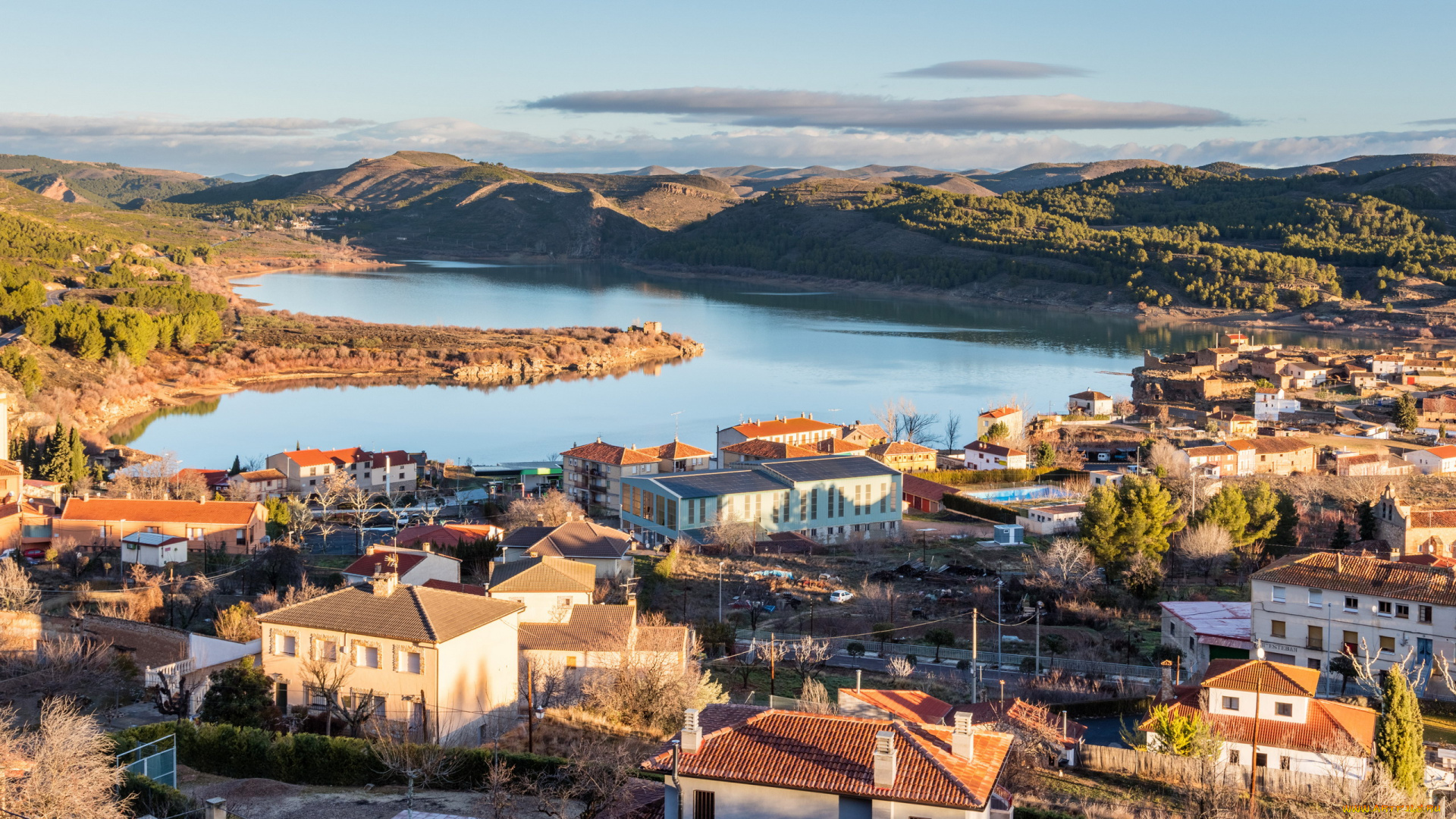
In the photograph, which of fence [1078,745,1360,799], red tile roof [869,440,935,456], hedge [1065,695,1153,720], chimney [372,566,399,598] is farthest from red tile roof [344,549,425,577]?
red tile roof [869,440,935,456]

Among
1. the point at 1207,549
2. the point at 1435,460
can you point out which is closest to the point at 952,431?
the point at 1435,460

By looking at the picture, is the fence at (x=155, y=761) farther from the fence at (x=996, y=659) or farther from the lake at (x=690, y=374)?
the lake at (x=690, y=374)

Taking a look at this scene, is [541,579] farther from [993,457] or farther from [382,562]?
[993,457]

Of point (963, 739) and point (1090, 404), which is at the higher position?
point (963, 739)

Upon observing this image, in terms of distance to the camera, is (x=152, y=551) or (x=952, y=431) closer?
(x=152, y=551)

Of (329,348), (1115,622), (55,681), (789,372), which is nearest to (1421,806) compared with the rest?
(1115,622)
